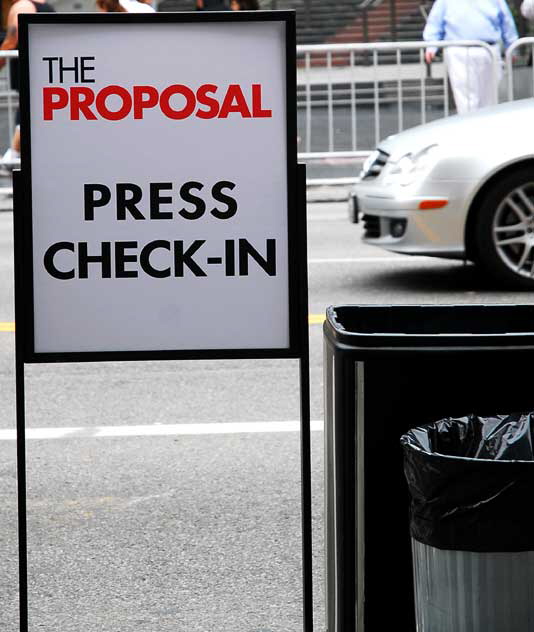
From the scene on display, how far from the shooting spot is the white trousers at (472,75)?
13.9m

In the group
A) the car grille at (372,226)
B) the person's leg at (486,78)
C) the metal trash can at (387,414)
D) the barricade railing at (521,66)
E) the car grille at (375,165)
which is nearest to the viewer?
the metal trash can at (387,414)

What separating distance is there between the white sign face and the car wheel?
544 cm

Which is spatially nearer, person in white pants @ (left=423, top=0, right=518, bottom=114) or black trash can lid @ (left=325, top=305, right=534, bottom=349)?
black trash can lid @ (left=325, top=305, right=534, bottom=349)

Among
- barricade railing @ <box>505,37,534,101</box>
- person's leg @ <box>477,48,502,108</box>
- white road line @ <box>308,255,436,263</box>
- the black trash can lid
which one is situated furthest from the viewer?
person's leg @ <box>477,48,502,108</box>

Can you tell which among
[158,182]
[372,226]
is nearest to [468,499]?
[158,182]

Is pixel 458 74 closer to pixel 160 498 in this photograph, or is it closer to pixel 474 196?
pixel 474 196

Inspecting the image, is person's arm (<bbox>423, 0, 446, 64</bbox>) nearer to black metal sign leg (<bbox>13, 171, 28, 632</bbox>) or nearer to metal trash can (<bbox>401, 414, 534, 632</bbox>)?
black metal sign leg (<bbox>13, 171, 28, 632</bbox>)

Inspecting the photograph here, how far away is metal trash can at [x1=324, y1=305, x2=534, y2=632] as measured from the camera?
9.37 feet

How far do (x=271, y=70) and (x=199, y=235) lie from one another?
420mm

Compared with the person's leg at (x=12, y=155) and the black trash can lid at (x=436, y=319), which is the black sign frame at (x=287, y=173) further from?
the person's leg at (x=12, y=155)

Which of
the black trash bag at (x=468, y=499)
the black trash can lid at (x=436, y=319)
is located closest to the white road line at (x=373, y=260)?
the black trash can lid at (x=436, y=319)

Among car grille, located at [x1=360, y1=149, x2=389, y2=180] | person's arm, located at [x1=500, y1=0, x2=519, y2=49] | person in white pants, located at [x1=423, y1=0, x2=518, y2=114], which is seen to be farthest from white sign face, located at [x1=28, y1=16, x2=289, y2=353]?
person's arm, located at [x1=500, y1=0, x2=519, y2=49]

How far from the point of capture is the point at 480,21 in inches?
556

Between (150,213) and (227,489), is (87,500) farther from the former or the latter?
(150,213)
